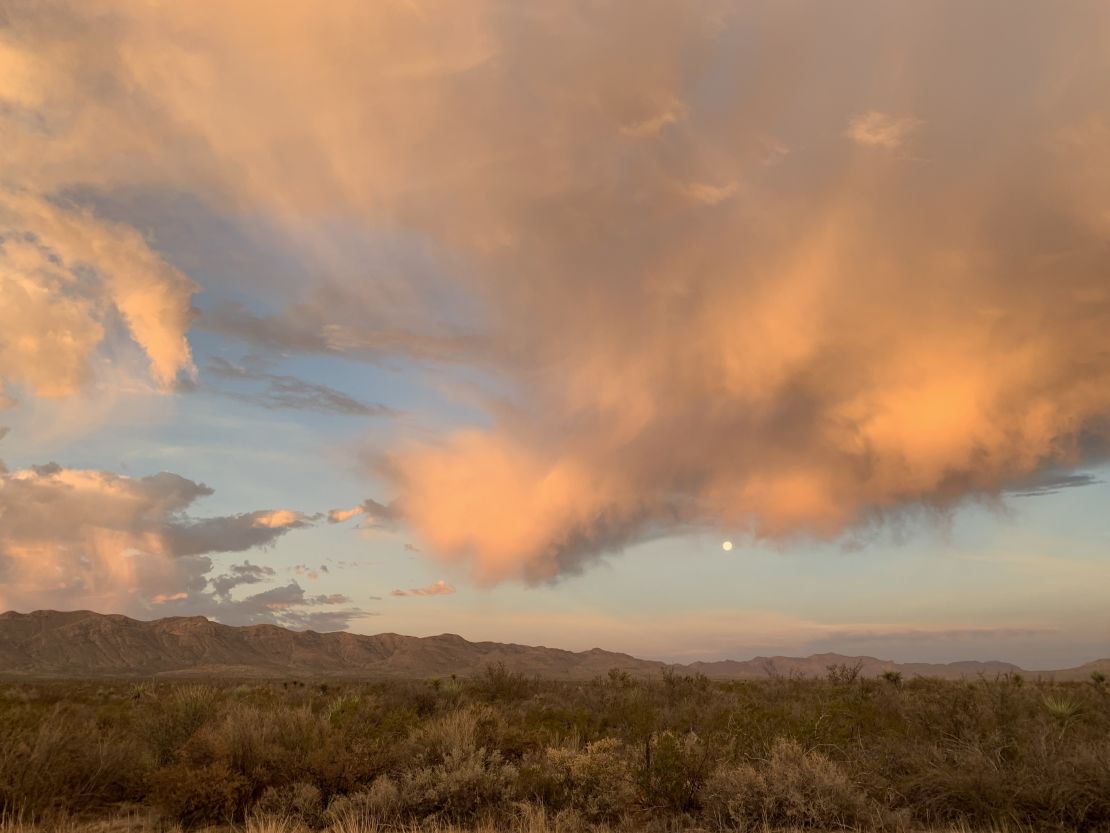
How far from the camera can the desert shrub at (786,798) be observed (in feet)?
30.2

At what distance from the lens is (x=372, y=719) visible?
17.0 m

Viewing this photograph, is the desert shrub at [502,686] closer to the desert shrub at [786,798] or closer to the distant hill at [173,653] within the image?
the desert shrub at [786,798]

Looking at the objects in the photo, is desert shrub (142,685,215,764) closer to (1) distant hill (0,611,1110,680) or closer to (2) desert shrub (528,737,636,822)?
(2) desert shrub (528,737,636,822)

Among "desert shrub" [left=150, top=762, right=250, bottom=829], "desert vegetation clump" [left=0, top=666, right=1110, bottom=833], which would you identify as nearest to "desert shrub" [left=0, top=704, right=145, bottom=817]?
"desert vegetation clump" [left=0, top=666, right=1110, bottom=833]

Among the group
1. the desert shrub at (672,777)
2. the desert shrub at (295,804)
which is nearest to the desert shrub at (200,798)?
the desert shrub at (295,804)

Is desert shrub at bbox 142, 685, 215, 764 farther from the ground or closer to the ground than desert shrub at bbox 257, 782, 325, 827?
farther from the ground

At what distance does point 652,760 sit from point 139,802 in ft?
29.0

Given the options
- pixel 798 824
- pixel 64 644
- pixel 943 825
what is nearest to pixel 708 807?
pixel 798 824

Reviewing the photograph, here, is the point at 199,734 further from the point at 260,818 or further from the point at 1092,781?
the point at 1092,781

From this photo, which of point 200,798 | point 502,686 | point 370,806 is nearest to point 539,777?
point 370,806

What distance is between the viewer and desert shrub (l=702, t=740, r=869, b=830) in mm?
9211

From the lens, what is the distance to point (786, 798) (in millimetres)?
9414

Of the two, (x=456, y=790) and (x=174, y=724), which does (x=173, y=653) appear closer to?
(x=174, y=724)

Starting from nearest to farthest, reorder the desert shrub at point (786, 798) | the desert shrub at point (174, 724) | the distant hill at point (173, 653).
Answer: the desert shrub at point (786, 798) < the desert shrub at point (174, 724) < the distant hill at point (173, 653)
